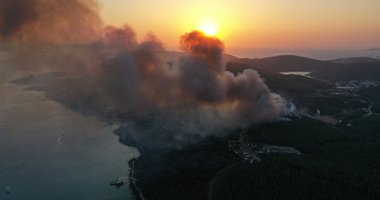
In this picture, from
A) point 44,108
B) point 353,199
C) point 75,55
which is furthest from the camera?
point 44,108

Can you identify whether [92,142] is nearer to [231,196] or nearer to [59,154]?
[59,154]

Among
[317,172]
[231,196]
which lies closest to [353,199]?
[317,172]

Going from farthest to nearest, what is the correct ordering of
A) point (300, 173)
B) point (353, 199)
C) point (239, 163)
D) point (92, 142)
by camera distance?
point (92, 142), point (239, 163), point (300, 173), point (353, 199)

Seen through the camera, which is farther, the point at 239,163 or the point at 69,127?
the point at 69,127

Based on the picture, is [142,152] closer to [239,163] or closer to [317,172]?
[239,163]

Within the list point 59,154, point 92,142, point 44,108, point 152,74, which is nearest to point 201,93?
point 152,74

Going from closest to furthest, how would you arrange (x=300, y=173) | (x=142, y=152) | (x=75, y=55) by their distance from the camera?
(x=300, y=173) < (x=142, y=152) < (x=75, y=55)

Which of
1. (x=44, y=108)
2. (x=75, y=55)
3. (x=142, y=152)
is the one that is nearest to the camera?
(x=142, y=152)

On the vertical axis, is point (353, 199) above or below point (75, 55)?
below

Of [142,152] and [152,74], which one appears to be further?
[152,74]

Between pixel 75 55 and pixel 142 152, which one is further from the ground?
pixel 75 55
